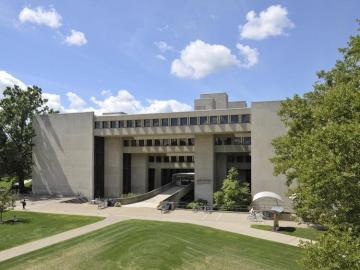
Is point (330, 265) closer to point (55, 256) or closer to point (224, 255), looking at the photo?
point (224, 255)

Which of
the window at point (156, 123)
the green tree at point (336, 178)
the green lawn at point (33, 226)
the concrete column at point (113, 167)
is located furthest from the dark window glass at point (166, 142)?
the green tree at point (336, 178)

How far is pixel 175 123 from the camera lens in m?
50.8

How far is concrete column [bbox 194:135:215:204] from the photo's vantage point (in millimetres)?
50750

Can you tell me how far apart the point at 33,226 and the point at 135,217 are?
33.5ft

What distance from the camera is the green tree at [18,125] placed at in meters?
58.4

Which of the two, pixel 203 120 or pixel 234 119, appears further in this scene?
pixel 203 120

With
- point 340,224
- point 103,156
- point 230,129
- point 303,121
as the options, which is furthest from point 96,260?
point 103,156

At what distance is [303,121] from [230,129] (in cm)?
1852

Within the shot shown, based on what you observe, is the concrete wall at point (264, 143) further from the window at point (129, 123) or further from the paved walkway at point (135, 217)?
the window at point (129, 123)

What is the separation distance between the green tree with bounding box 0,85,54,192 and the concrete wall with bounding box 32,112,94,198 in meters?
3.07

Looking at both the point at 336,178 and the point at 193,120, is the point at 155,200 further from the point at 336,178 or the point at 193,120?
Result: the point at 336,178

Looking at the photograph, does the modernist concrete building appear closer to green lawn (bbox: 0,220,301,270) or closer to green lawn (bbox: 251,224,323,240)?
green lawn (bbox: 251,224,323,240)

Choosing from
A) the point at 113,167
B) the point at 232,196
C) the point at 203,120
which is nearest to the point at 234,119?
the point at 203,120

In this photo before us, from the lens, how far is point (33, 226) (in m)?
32.8
